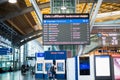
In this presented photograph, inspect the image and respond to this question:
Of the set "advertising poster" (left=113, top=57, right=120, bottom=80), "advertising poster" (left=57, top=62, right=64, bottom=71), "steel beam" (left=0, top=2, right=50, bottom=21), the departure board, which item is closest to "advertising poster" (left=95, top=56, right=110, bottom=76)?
"advertising poster" (left=113, top=57, right=120, bottom=80)

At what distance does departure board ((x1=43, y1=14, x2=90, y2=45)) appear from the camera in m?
15.1

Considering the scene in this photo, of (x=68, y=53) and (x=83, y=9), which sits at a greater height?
(x=83, y=9)

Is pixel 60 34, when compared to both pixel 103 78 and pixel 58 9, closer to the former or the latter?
pixel 103 78

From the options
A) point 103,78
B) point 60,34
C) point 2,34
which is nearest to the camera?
point 103,78

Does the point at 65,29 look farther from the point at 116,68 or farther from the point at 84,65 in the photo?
the point at 116,68

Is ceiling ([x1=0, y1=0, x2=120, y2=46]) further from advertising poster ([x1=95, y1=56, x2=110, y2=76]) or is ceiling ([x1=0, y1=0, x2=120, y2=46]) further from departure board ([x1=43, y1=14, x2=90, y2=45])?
advertising poster ([x1=95, y1=56, x2=110, y2=76])

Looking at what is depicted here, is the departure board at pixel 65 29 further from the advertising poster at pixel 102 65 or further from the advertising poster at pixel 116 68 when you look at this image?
the advertising poster at pixel 116 68

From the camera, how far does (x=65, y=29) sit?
1518 centimetres

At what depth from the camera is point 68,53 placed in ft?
95.5

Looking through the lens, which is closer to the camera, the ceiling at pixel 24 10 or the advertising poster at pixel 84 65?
the advertising poster at pixel 84 65

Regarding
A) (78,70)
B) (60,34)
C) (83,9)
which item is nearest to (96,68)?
(60,34)

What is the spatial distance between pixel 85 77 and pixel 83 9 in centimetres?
2847

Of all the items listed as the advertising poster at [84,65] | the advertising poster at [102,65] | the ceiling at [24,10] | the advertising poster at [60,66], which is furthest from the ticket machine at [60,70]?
→ the advertising poster at [102,65]

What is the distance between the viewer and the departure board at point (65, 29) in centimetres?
1508
